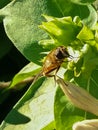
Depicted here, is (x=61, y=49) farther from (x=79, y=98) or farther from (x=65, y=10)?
(x=65, y=10)

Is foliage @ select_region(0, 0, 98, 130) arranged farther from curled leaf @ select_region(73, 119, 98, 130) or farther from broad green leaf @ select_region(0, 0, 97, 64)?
curled leaf @ select_region(73, 119, 98, 130)

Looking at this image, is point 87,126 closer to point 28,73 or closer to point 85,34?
point 85,34

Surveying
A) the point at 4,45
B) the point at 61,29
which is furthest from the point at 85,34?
the point at 4,45

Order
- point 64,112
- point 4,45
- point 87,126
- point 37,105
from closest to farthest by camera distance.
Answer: point 87,126, point 64,112, point 37,105, point 4,45

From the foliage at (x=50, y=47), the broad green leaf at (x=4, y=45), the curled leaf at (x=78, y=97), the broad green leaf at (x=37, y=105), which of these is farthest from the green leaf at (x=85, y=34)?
the broad green leaf at (x=4, y=45)

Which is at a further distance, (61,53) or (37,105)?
(37,105)

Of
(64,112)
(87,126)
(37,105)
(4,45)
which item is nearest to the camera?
(87,126)

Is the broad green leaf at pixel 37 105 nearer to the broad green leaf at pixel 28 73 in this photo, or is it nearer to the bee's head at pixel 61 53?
the broad green leaf at pixel 28 73
